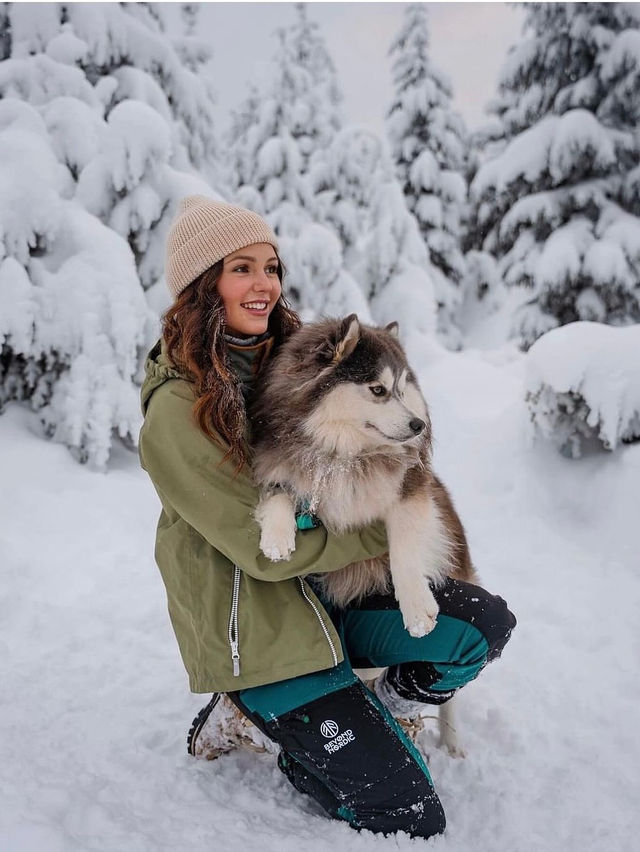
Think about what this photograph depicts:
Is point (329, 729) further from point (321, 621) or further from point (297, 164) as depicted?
point (297, 164)

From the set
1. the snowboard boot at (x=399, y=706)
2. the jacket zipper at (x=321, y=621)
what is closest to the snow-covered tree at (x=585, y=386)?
the snowboard boot at (x=399, y=706)

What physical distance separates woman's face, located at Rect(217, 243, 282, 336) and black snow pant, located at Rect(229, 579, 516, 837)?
3.95 ft

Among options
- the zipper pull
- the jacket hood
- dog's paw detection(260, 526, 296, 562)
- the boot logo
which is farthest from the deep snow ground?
the jacket hood

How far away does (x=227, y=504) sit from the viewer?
82.0 inches

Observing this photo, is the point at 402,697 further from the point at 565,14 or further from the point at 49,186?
the point at 565,14

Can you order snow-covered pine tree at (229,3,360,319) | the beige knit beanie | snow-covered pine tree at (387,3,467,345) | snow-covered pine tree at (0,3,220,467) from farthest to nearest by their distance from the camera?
snow-covered pine tree at (387,3,467,345), snow-covered pine tree at (229,3,360,319), snow-covered pine tree at (0,3,220,467), the beige knit beanie

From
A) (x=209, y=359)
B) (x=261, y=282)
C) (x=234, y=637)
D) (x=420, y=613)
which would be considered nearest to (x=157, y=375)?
(x=209, y=359)

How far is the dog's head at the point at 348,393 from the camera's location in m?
2.23

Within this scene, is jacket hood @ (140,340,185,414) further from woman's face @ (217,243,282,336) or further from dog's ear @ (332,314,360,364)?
dog's ear @ (332,314,360,364)

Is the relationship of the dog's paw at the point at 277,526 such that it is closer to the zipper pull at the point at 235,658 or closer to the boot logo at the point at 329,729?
the zipper pull at the point at 235,658

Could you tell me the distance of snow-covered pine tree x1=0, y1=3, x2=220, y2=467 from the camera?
5.14 m

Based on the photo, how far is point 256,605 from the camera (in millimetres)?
2096

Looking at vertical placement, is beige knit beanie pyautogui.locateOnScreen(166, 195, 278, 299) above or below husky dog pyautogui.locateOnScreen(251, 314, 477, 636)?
above

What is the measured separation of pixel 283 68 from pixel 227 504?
48.2ft
